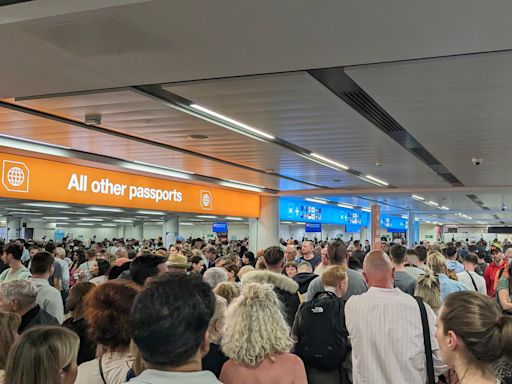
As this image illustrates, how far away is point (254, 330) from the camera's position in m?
2.76

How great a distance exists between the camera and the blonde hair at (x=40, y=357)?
2164 millimetres

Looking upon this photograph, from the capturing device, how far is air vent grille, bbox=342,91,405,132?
5488 millimetres

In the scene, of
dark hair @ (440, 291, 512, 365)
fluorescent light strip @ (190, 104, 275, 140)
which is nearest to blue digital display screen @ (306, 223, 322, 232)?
fluorescent light strip @ (190, 104, 275, 140)

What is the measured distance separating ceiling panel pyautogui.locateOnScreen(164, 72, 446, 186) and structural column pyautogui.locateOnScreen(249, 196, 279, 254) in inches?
279

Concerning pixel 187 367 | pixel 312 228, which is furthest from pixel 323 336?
pixel 312 228

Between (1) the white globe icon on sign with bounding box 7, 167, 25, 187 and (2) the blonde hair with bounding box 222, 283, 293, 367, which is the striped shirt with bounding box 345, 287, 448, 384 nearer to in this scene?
(2) the blonde hair with bounding box 222, 283, 293, 367

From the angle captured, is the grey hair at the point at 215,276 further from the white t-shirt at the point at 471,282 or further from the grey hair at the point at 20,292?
the white t-shirt at the point at 471,282

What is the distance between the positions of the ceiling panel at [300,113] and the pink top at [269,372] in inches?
104

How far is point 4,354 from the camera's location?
271cm

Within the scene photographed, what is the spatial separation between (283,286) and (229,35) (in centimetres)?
227

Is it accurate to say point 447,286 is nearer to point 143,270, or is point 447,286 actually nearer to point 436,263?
point 436,263

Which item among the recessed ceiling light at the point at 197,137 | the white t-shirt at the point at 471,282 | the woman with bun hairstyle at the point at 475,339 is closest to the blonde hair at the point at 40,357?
the woman with bun hairstyle at the point at 475,339

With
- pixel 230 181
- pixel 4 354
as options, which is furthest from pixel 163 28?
pixel 230 181

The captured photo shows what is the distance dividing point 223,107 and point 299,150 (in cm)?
319
